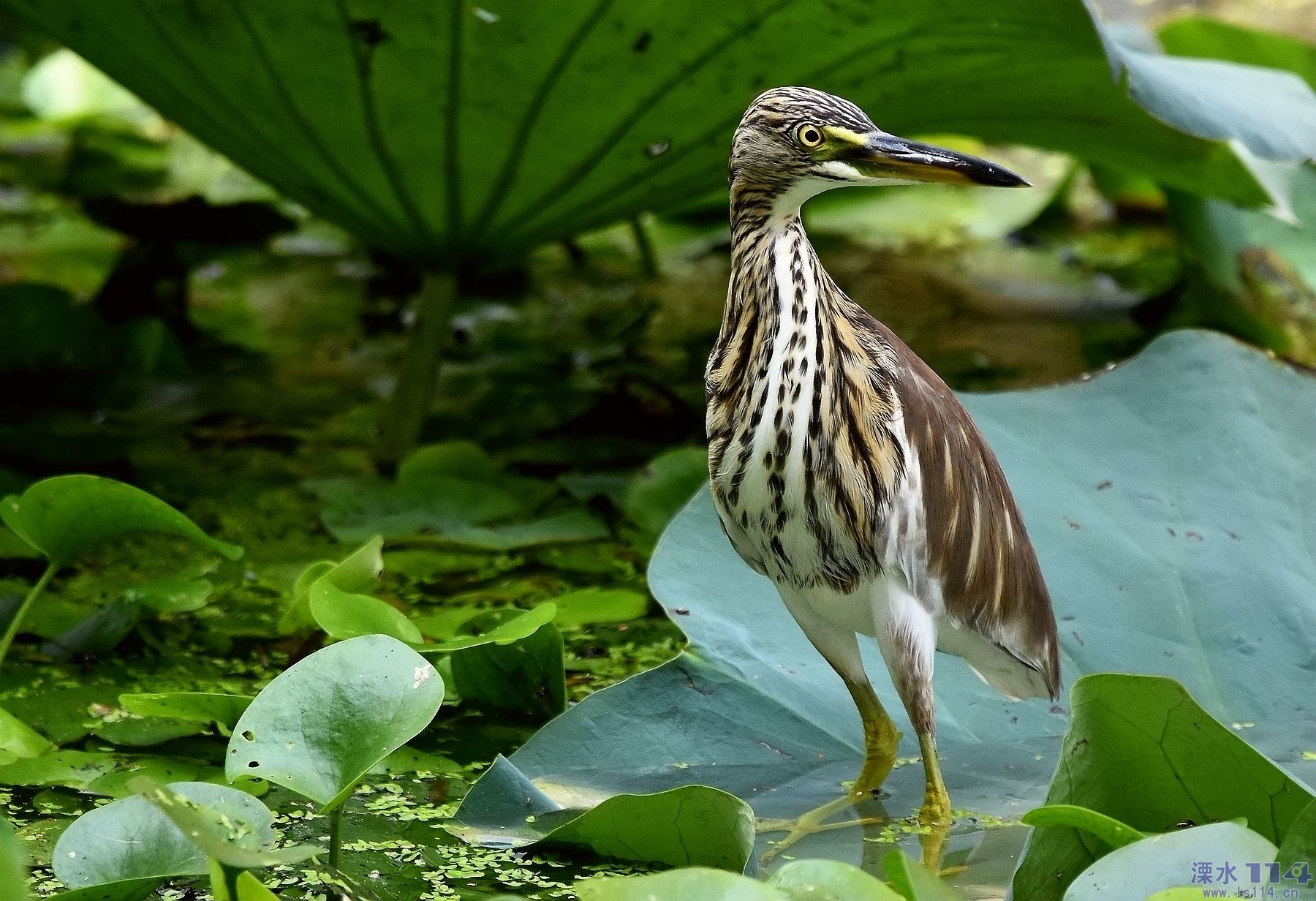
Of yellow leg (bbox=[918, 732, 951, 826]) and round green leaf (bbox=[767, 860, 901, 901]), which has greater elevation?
round green leaf (bbox=[767, 860, 901, 901])

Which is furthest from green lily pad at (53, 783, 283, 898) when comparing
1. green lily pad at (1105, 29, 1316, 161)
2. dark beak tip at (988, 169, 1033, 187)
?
green lily pad at (1105, 29, 1316, 161)

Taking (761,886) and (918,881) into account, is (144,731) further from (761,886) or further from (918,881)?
(918,881)

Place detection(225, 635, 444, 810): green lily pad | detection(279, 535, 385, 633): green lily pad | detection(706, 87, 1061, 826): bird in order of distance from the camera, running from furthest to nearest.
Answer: detection(279, 535, 385, 633): green lily pad → detection(706, 87, 1061, 826): bird → detection(225, 635, 444, 810): green lily pad

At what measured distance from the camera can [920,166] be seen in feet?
6.07

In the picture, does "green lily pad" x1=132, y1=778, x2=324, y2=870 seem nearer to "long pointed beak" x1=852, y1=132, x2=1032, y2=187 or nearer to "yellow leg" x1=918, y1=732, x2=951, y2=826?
"yellow leg" x1=918, y1=732, x2=951, y2=826

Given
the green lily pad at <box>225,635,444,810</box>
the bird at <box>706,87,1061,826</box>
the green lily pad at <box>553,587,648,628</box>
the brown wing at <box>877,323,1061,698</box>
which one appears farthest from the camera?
the green lily pad at <box>553,587,648,628</box>

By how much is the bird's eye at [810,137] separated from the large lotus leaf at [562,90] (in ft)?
3.15

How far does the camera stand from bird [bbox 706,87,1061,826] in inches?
74.4

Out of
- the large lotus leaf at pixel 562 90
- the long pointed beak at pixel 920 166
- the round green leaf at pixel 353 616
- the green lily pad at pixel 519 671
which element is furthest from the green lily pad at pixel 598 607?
the long pointed beak at pixel 920 166

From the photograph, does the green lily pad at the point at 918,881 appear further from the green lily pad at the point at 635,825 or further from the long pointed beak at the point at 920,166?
the long pointed beak at the point at 920,166

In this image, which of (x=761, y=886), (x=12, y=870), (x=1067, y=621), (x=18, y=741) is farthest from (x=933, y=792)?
(x=18, y=741)

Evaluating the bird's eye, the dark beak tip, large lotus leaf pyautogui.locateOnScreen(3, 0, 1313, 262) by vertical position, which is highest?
large lotus leaf pyautogui.locateOnScreen(3, 0, 1313, 262)

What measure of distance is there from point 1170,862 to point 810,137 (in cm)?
94

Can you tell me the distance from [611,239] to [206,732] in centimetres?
343
